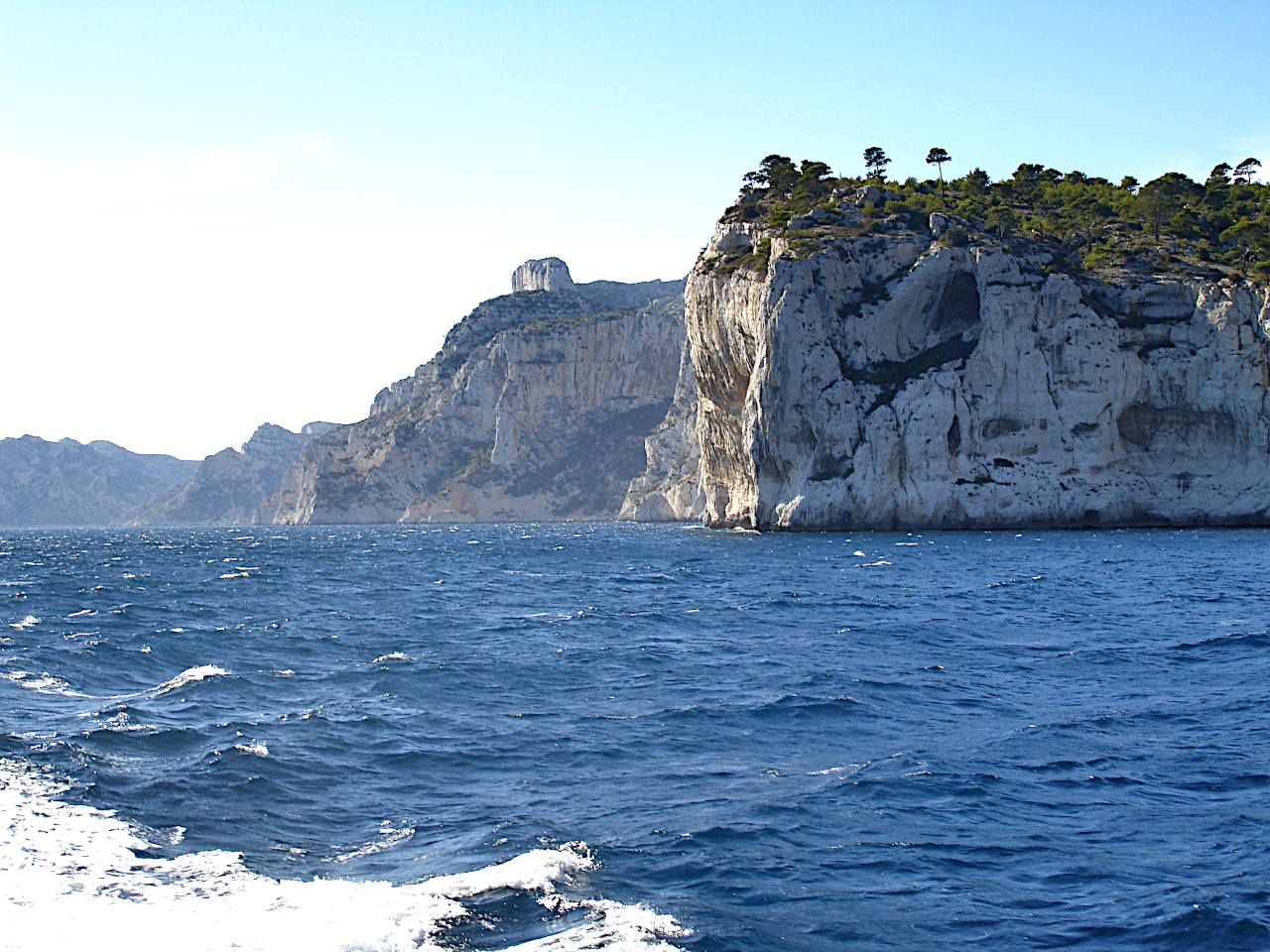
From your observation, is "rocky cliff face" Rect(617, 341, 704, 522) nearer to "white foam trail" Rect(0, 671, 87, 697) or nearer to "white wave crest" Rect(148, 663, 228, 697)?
"white wave crest" Rect(148, 663, 228, 697)

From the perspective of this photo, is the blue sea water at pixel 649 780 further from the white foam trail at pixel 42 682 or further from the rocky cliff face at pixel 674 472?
the rocky cliff face at pixel 674 472

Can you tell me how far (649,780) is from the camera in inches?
555

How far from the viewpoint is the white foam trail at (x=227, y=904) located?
9266 mm

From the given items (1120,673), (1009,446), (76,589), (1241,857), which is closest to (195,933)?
(1241,857)

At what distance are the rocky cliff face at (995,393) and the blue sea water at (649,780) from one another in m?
43.1

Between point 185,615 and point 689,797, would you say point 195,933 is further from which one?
point 185,615

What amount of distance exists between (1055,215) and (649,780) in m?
97.4

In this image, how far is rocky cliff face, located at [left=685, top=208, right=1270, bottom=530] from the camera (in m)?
71.9

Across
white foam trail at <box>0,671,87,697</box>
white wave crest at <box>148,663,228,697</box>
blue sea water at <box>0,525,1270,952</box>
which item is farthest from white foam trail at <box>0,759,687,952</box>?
white foam trail at <box>0,671,87,697</box>

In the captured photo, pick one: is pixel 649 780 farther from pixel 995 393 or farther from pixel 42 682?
pixel 995 393

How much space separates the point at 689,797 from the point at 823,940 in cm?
417

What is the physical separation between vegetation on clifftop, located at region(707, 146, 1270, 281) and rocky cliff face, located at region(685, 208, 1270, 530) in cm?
404

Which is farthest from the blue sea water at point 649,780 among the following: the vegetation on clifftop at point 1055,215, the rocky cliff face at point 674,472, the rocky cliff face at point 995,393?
the rocky cliff face at point 674,472

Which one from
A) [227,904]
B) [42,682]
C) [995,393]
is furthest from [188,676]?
[995,393]
